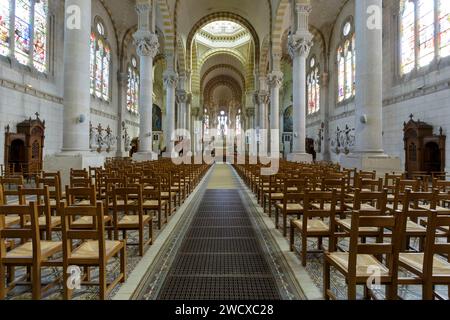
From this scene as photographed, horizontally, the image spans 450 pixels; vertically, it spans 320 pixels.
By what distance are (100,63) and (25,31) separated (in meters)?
9.78

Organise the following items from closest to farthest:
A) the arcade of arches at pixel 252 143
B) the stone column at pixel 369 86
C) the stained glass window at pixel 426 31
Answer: the arcade of arches at pixel 252 143 → the stone column at pixel 369 86 → the stained glass window at pixel 426 31

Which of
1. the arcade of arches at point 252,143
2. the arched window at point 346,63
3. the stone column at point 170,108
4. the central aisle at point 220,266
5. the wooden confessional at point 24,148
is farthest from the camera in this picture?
the stone column at point 170,108

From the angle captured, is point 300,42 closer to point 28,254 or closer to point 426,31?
point 426,31

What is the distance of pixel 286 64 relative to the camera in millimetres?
41781

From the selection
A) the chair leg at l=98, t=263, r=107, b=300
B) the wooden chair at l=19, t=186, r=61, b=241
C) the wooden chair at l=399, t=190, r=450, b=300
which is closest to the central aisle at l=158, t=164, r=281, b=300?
the chair leg at l=98, t=263, r=107, b=300

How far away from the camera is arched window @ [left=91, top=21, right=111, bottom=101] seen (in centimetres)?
2542

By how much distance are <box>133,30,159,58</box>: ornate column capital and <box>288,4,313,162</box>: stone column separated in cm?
781

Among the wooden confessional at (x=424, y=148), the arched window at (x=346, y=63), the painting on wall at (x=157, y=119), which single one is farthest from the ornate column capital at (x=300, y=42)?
the painting on wall at (x=157, y=119)

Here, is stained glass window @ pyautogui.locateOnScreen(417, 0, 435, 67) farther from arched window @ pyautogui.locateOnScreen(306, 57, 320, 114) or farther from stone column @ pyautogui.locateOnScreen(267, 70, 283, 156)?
arched window @ pyautogui.locateOnScreen(306, 57, 320, 114)

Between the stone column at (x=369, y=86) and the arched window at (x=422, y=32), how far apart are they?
717 cm

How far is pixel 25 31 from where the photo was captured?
17.2 meters

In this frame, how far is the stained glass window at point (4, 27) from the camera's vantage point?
1542cm

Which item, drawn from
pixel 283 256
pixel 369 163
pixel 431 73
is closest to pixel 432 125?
pixel 431 73

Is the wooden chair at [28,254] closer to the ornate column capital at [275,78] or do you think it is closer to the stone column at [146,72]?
the stone column at [146,72]
